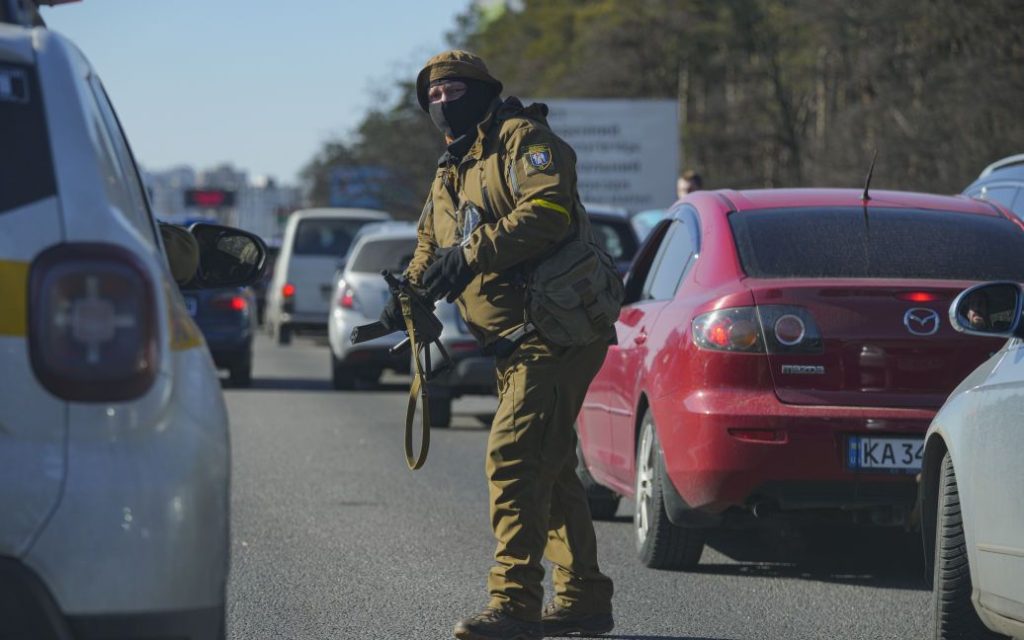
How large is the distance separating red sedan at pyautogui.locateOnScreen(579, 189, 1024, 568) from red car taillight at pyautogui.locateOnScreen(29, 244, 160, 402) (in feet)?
12.6

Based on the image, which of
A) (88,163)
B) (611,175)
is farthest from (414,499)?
(611,175)

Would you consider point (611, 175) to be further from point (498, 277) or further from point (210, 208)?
point (210, 208)

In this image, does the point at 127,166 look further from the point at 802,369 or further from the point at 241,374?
Answer: the point at 241,374

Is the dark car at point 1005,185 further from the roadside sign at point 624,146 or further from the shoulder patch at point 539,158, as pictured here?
the roadside sign at point 624,146

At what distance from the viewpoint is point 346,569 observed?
7453 millimetres

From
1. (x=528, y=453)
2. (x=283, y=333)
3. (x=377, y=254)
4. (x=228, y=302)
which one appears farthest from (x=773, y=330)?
(x=283, y=333)

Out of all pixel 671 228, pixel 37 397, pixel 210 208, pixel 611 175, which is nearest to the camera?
pixel 37 397

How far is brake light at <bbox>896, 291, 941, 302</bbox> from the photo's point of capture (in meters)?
6.82

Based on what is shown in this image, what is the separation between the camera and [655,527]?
286 inches

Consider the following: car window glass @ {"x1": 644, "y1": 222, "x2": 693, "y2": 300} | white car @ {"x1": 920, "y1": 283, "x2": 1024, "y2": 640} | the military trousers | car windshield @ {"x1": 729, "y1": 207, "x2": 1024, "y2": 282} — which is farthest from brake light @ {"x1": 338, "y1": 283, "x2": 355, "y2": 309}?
white car @ {"x1": 920, "y1": 283, "x2": 1024, "y2": 640}

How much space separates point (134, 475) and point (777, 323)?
398 cm

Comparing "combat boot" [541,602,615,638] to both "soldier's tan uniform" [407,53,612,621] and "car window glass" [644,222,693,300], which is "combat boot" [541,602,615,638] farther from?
"car window glass" [644,222,693,300]

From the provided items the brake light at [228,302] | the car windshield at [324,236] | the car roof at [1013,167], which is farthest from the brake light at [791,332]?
the car windshield at [324,236]

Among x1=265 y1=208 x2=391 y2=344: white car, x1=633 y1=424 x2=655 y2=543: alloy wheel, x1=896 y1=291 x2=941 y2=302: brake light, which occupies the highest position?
x1=896 y1=291 x2=941 y2=302: brake light
